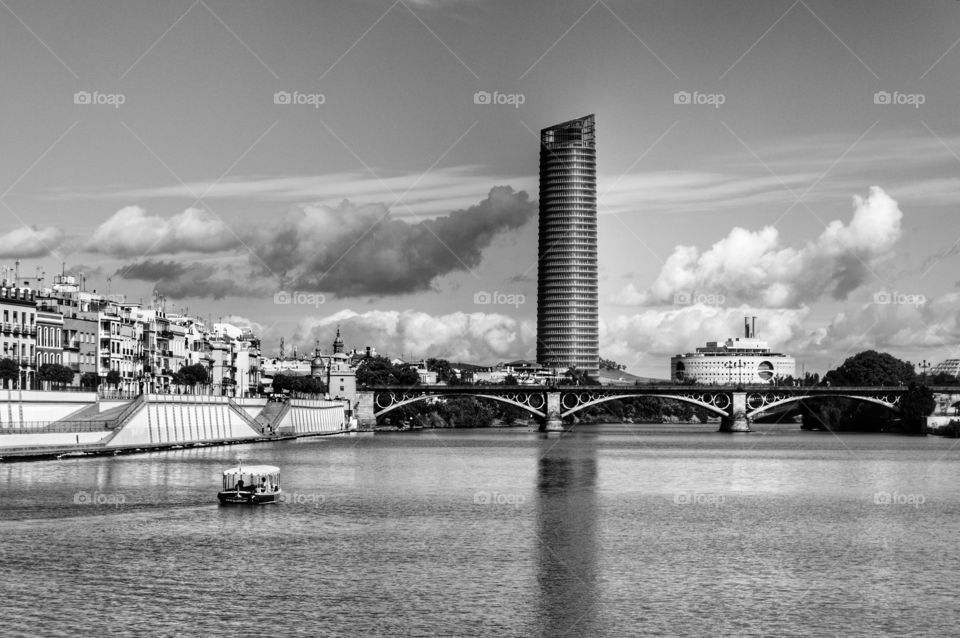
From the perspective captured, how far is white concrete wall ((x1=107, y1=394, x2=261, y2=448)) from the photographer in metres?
142

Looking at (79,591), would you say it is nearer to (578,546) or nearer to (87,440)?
(578,546)

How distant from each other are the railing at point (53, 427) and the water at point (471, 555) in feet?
18.3

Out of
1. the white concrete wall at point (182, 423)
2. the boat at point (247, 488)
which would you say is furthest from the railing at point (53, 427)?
the boat at point (247, 488)

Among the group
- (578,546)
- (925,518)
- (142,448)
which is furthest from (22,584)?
(142,448)

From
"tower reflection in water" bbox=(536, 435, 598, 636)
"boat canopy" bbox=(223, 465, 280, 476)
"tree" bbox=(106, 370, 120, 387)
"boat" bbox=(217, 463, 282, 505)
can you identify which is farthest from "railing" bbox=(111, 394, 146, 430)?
"boat" bbox=(217, 463, 282, 505)

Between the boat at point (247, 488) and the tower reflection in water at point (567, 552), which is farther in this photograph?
the boat at point (247, 488)

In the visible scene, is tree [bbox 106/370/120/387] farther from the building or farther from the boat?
the boat

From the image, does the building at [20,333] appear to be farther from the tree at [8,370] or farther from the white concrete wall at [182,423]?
the white concrete wall at [182,423]

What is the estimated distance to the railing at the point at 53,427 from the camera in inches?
4695

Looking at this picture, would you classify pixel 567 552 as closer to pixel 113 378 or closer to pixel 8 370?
pixel 8 370

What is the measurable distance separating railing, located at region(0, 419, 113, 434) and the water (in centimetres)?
556

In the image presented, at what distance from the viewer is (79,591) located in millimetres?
55844

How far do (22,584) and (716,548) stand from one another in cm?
3289

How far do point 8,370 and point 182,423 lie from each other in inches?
787
